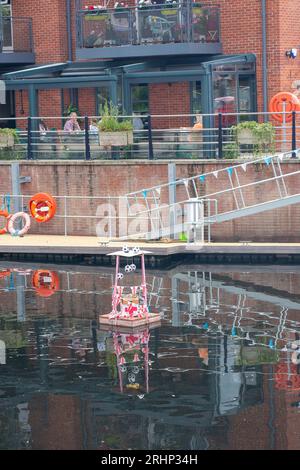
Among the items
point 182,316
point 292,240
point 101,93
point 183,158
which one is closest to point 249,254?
point 292,240

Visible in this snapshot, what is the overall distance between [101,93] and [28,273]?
8.56 meters

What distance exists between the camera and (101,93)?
4053 cm

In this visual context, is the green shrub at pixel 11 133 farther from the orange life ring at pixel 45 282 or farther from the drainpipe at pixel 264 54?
the drainpipe at pixel 264 54

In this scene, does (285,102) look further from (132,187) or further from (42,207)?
(42,207)

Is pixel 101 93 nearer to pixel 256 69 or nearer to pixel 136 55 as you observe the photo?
pixel 136 55

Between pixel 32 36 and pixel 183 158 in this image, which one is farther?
pixel 32 36

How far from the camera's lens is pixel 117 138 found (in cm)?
3669

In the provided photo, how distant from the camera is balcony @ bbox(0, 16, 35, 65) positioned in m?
42.0

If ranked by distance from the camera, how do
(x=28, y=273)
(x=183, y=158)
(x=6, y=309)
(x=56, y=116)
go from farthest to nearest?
(x=56, y=116)
(x=183, y=158)
(x=28, y=273)
(x=6, y=309)

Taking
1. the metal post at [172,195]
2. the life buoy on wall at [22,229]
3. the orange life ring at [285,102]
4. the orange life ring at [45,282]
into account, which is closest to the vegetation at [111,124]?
the metal post at [172,195]

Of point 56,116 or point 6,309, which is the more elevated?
point 56,116

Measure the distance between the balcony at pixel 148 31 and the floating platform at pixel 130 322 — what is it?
498 inches

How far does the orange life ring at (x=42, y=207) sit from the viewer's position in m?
36.7

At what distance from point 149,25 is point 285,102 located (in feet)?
15.4
